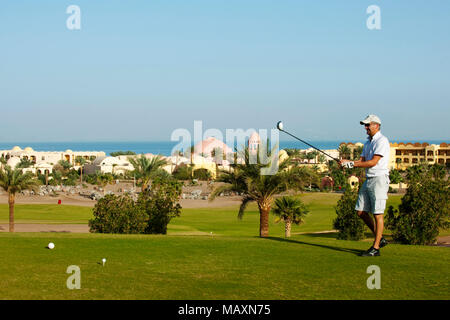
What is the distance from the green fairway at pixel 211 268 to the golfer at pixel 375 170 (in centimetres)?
87

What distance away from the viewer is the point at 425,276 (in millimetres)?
7855

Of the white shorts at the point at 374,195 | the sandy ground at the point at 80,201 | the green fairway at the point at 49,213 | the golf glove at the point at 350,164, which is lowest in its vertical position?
the green fairway at the point at 49,213

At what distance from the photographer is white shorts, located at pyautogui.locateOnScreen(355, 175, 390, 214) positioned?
9.02m

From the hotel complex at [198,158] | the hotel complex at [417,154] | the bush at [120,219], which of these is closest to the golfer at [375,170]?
the bush at [120,219]

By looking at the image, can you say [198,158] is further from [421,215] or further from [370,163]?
[370,163]

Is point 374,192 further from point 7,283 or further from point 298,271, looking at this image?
point 7,283

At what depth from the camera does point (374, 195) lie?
9047 millimetres

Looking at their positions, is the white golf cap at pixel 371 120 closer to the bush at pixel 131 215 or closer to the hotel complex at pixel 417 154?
the bush at pixel 131 215

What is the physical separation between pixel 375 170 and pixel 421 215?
54.0ft

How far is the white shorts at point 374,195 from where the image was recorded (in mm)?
9016
